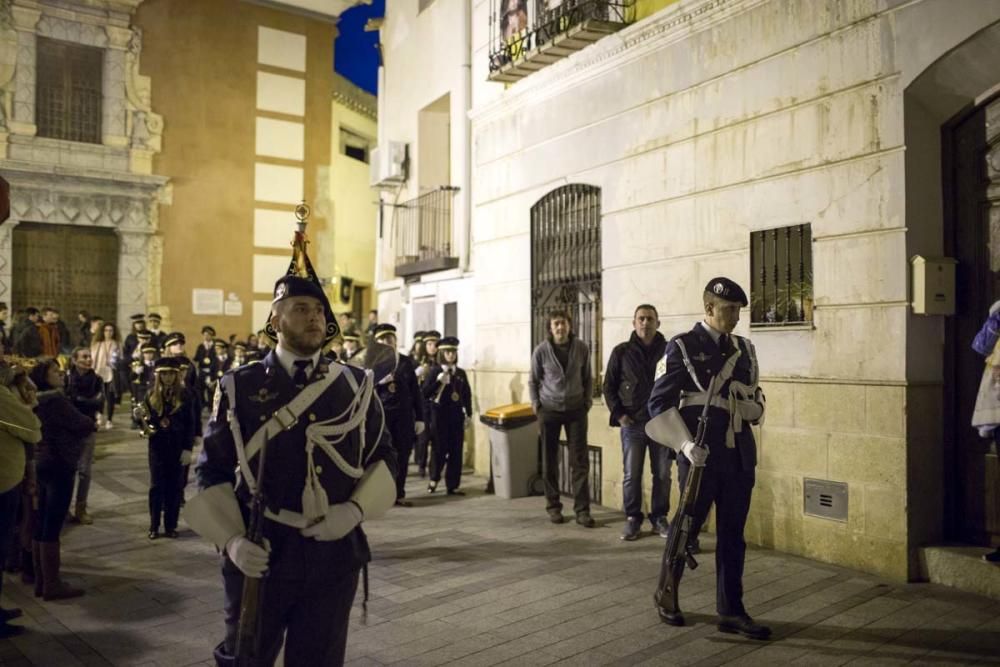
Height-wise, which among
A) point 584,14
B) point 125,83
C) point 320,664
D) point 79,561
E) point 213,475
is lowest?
point 79,561

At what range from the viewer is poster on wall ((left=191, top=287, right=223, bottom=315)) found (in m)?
21.9

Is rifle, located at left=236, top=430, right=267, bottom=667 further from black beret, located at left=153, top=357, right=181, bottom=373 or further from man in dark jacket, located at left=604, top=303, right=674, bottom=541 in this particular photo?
black beret, located at left=153, top=357, right=181, bottom=373

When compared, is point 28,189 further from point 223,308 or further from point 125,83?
point 223,308

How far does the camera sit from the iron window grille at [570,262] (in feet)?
31.9

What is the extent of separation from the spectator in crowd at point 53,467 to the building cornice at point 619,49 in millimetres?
6362

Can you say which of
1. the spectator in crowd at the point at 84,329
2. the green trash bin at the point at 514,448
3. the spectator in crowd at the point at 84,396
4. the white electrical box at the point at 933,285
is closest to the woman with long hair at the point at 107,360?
the spectator in crowd at the point at 84,329

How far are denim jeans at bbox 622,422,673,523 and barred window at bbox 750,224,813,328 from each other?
148 centimetres

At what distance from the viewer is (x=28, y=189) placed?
19.3 m

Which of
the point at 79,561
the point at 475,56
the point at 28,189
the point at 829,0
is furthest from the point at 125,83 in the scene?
the point at 829,0

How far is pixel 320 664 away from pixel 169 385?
219 inches

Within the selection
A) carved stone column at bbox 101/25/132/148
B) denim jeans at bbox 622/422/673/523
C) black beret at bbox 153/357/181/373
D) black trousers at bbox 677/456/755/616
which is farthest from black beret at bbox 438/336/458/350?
carved stone column at bbox 101/25/132/148

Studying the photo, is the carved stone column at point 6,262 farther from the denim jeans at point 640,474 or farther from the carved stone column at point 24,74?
the denim jeans at point 640,474

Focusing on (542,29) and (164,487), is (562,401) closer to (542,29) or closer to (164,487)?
(164,487)

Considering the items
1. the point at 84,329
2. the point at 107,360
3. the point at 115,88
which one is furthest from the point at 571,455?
the point at 115,88
